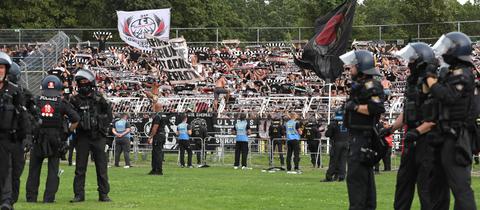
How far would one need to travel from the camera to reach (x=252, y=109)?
41.0 meters

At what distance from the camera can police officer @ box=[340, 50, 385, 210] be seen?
1369 cm

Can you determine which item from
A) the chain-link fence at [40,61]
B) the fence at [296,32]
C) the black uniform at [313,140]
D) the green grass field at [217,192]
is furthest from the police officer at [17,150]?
the fence at [296,32]

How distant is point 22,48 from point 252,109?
14301 millimetres

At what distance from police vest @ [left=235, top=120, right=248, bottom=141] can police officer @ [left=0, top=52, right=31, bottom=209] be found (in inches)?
808

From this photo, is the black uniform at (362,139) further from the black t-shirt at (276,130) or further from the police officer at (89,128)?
the black t-shirt at (276,130)

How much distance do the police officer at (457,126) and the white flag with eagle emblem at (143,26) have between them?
37.2 m

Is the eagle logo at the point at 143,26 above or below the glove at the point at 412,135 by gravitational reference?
above

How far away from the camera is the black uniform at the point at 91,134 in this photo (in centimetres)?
1816

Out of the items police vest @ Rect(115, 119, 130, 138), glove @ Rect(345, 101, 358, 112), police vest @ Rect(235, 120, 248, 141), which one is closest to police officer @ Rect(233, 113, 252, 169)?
police vest @ Rect(235, 120, 248, 141)

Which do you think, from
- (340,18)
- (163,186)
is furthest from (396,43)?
(163,186)

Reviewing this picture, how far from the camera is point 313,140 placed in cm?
3553

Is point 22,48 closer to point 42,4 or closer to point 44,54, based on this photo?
point 44,54

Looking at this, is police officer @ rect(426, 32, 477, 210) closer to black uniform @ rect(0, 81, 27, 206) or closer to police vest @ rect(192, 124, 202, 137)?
black uniform @ rect(0, 81, 27, 206)

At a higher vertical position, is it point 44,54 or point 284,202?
point 44,54
